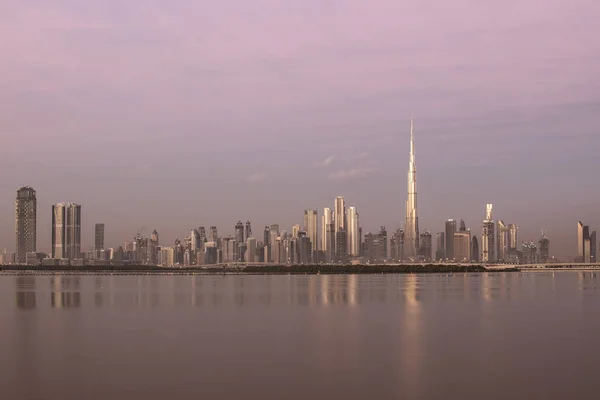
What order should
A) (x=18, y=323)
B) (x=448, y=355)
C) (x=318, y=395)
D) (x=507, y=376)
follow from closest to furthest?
(x=318, y=395) → (x=507, y=376) → (x=448, y=355) → (x=18, y=323)

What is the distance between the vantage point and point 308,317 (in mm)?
59812

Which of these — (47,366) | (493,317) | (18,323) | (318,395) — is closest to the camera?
(318,395)

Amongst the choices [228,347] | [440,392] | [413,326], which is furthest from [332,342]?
[440,392]

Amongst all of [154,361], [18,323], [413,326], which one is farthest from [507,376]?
[18,323]

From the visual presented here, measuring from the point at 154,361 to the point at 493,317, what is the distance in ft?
106

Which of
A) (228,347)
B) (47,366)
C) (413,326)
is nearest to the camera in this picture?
(47,366)

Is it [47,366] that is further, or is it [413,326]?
[413,326]

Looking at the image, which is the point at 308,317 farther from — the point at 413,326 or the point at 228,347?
the point at 228,347

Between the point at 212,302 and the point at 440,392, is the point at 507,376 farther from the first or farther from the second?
the point at 212,302

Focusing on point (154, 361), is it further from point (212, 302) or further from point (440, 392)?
point (212, 302)

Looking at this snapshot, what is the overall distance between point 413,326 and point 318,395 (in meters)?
25.2

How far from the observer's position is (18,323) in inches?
2178

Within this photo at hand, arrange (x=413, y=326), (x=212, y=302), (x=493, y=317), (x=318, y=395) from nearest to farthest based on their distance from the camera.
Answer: (x=318, y=395)
(x=413, y=326)
(x=493, y=317)
(x=212, y=302)

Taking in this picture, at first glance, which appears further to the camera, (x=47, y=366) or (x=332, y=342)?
(x=332, y=342)
